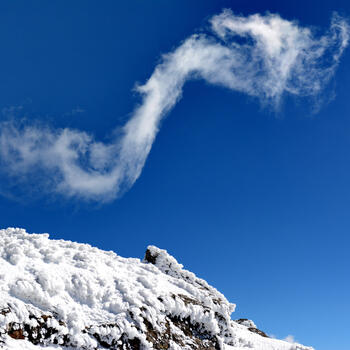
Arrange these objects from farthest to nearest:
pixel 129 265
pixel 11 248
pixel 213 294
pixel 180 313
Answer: pixel 213 294 → pixel 129 265 → pixel 180 313 → pixel 11 248

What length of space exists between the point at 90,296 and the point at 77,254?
4819mm

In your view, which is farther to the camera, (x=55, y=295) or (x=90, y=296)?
(x=90, y=296)

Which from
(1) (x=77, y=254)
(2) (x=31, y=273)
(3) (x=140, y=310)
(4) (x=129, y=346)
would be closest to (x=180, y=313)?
(3) (x=140, y=310)

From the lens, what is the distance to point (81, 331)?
59.1ft

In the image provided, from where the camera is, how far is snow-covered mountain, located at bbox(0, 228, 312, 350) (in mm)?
16984

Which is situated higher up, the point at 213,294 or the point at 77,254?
the point at 213,294

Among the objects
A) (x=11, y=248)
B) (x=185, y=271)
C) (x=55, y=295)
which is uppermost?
(x=185, y=271)

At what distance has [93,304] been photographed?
20.4 m

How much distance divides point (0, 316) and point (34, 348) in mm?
2066

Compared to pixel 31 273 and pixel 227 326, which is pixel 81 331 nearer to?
pixel 31 273

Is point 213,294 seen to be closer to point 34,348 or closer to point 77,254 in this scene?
point 77,254

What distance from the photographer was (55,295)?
1912 cm

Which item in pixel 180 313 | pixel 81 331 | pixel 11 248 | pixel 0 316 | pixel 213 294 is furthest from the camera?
pixel 213 294

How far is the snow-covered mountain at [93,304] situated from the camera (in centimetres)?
1698
